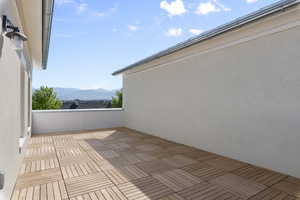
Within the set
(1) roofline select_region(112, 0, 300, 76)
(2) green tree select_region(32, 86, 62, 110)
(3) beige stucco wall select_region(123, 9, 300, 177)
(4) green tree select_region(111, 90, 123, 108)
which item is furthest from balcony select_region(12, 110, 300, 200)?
(4) green tree select_region(111, 90, 123, 108)

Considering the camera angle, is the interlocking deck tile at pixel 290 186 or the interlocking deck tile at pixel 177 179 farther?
the interlocking deck tile at pixel 177 179

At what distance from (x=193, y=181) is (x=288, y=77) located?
89.6 inches

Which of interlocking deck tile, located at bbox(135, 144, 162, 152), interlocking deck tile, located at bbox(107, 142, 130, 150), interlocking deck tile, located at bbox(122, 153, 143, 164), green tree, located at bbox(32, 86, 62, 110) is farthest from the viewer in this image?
green tree, located at bbox(32, 86, 62, 110)

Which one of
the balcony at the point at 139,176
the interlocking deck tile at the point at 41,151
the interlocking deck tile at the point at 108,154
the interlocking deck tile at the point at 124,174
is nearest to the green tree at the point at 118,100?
the balcony at the point at 139,176

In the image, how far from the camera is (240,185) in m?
2.44

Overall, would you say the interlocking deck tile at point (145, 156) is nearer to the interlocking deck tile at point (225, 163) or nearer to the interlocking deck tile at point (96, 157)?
the interlocking deck tile at point (96, 157)

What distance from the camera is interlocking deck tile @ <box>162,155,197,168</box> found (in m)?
3.25

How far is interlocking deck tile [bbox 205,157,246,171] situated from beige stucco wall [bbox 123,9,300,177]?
6.2 inches

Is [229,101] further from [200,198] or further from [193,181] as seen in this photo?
[200,198]

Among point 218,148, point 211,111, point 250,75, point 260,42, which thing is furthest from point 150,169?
point 260,42

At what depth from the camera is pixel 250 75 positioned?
3.21 m

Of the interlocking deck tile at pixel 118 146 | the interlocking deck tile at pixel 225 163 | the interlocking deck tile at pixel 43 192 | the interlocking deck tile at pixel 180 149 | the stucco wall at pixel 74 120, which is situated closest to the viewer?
the interlocking deck tile at pixel 43 192

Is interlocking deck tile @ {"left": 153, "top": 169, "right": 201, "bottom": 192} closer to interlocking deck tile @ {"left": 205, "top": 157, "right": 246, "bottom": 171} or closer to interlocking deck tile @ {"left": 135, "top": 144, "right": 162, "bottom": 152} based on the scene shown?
interlocking deck tile @ {"left": 205, "top": 157, "right": 246, "bottom": 171}

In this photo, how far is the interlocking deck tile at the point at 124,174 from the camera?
2600 millimetres
